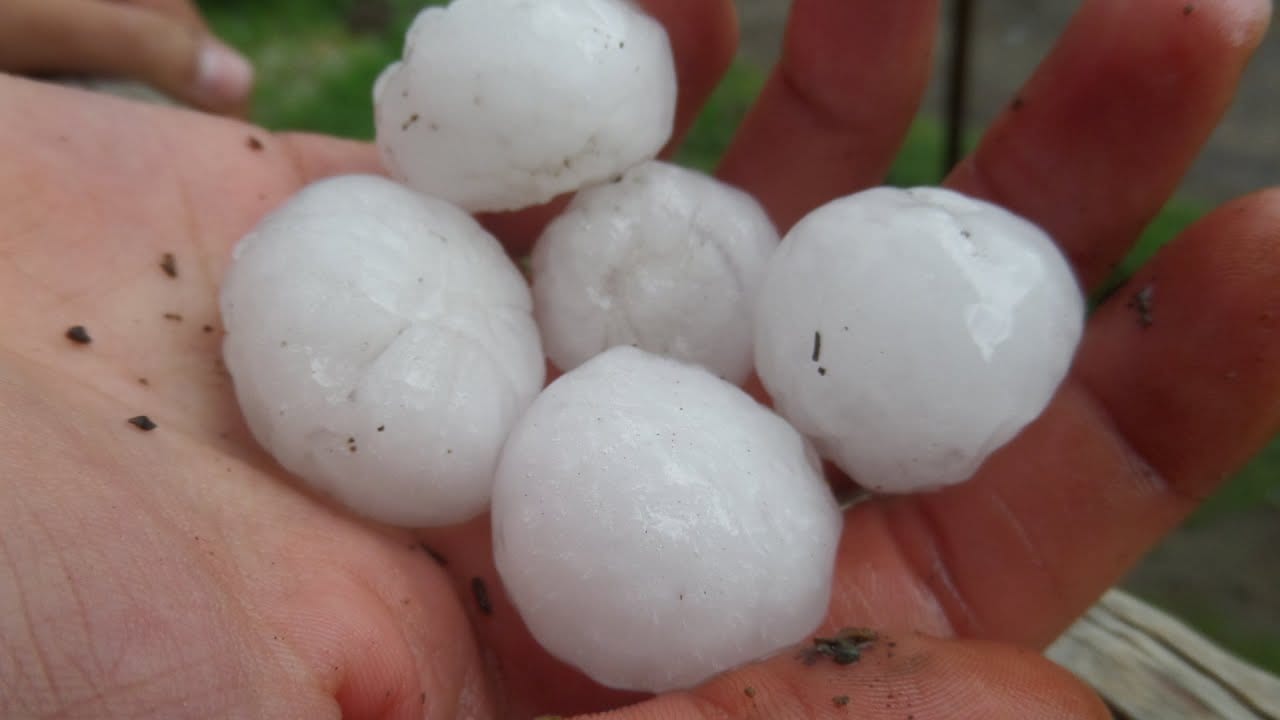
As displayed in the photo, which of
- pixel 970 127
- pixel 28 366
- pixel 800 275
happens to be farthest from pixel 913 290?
pixel 970 127

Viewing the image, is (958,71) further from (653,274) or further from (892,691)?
(892,691)

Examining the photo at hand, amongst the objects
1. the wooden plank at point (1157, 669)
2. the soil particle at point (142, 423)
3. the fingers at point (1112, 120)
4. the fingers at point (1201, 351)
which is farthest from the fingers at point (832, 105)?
the soil particle at point (142, 423)

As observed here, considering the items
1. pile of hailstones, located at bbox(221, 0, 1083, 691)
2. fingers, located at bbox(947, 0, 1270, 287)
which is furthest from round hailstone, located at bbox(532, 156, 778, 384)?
fingers, located at bbox(947, 0, 1270, 287)

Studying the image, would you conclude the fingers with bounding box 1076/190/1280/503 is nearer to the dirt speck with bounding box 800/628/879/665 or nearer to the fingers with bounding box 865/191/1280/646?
the fingers with bounding box 865/191/1280/646

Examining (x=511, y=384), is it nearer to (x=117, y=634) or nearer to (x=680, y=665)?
(x=680, y=665)

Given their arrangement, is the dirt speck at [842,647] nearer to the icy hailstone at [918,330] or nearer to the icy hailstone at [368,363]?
the icy hailstone at [918,330]

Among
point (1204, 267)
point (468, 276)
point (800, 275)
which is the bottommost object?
point (468, 276)
